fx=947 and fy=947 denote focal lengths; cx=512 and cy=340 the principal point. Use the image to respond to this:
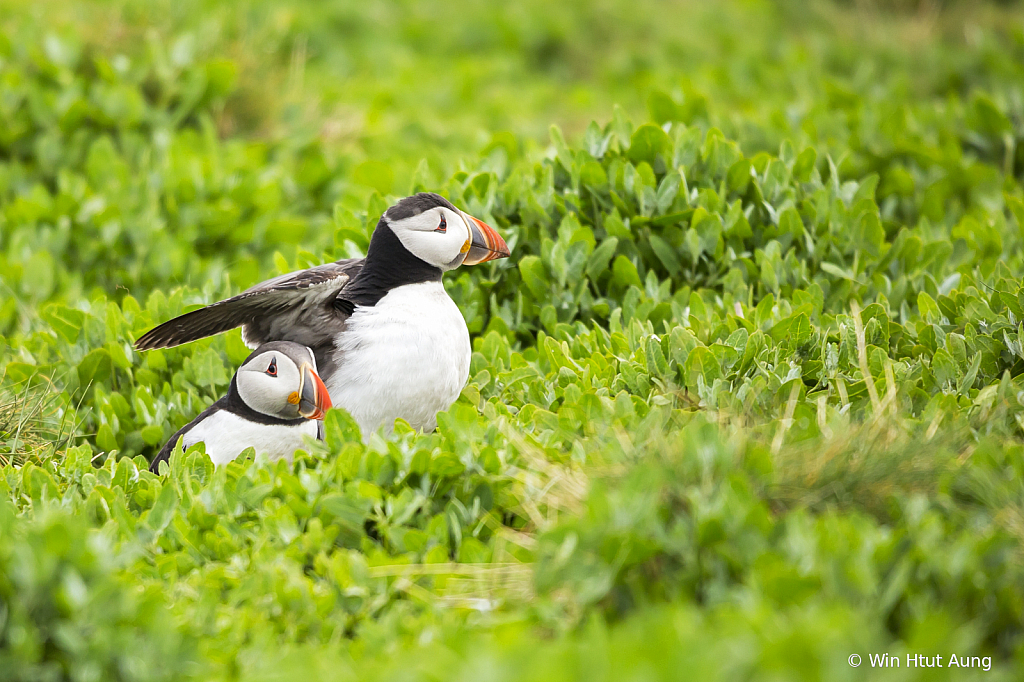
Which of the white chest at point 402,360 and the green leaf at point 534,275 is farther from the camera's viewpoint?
the green leaf at point 534,275

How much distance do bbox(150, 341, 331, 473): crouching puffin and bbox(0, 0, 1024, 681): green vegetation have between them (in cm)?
14

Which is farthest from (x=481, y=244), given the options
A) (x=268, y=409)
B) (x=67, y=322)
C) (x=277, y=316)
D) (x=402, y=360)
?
(x=67, y=322)

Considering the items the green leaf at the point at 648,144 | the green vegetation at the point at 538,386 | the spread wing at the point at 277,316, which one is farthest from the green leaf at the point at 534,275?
the spread wing at the point at 277,316

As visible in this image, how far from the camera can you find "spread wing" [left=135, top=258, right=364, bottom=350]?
12.8ft

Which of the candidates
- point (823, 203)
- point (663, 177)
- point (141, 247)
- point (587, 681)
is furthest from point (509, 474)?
point (141, 247)

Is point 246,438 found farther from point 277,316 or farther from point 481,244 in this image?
point 481,244

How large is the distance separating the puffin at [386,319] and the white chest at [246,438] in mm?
250

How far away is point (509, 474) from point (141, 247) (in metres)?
3.71

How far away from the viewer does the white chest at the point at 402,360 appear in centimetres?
376

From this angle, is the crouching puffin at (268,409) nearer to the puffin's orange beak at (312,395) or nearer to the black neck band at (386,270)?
the puffin's orange beak at (312,395)

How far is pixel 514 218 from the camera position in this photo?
533 cm

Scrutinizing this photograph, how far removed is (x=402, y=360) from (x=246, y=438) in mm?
741

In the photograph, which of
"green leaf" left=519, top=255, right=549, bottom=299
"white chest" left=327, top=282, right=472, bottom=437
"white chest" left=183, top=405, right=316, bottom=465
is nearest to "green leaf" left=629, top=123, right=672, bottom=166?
"green leaf" left=519, top=255, right=549, bottom=299

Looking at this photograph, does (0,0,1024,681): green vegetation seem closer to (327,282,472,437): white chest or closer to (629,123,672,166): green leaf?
(629,123,672,166): green leaf
